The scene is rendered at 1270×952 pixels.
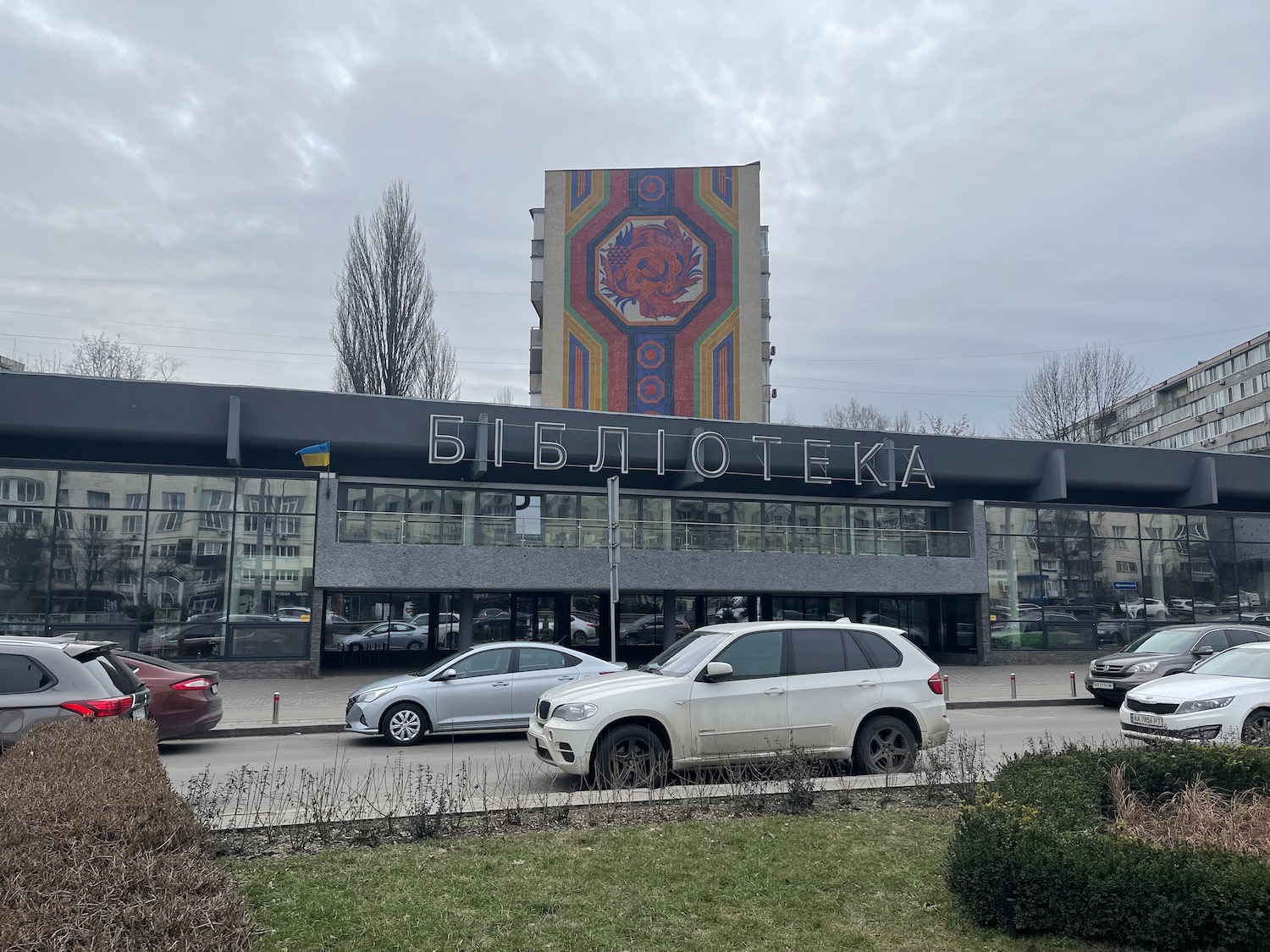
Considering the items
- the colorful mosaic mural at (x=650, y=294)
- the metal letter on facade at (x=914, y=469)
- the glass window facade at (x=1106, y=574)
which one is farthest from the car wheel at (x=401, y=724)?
the colorful mosaic mural at (x=650, y=294)

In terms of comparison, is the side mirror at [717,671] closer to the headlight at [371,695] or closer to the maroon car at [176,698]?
the headlight at [371,695]

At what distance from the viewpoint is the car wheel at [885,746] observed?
10.2 m

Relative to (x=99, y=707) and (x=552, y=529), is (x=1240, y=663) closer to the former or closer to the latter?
(x=99, y=707)

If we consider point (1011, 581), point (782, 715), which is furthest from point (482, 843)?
point (1011, 581)

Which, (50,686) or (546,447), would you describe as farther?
(546,447)

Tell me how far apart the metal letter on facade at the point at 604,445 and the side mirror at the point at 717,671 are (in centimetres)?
1610

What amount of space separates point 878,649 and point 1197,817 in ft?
15.2

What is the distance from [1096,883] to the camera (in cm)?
493

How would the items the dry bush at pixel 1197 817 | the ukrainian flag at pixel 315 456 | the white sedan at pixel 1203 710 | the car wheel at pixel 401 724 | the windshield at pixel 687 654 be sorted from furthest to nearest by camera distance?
Result: 1. the ukrainian flag at pixel 315 456
2. the car wheel at pixel 401 724
3. the white sedan at pixel 1203 710
4. the windshield at pixel 687 654
5. the dry bush at pixel 1197 817

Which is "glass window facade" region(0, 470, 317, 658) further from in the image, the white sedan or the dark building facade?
the white sedan

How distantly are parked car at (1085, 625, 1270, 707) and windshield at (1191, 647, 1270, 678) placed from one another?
4431mm

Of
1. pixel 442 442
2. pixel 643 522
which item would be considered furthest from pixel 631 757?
pixel 643 522

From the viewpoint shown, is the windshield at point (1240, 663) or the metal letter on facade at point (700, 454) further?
the metal letter on facade at point (700, 454)

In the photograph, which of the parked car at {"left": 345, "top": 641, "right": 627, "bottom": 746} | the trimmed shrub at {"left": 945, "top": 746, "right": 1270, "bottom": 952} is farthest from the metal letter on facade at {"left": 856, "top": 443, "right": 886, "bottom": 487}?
the trimmed shrub at {"left": 945, "top": 746, "right": 1270, "bottom": 952}
